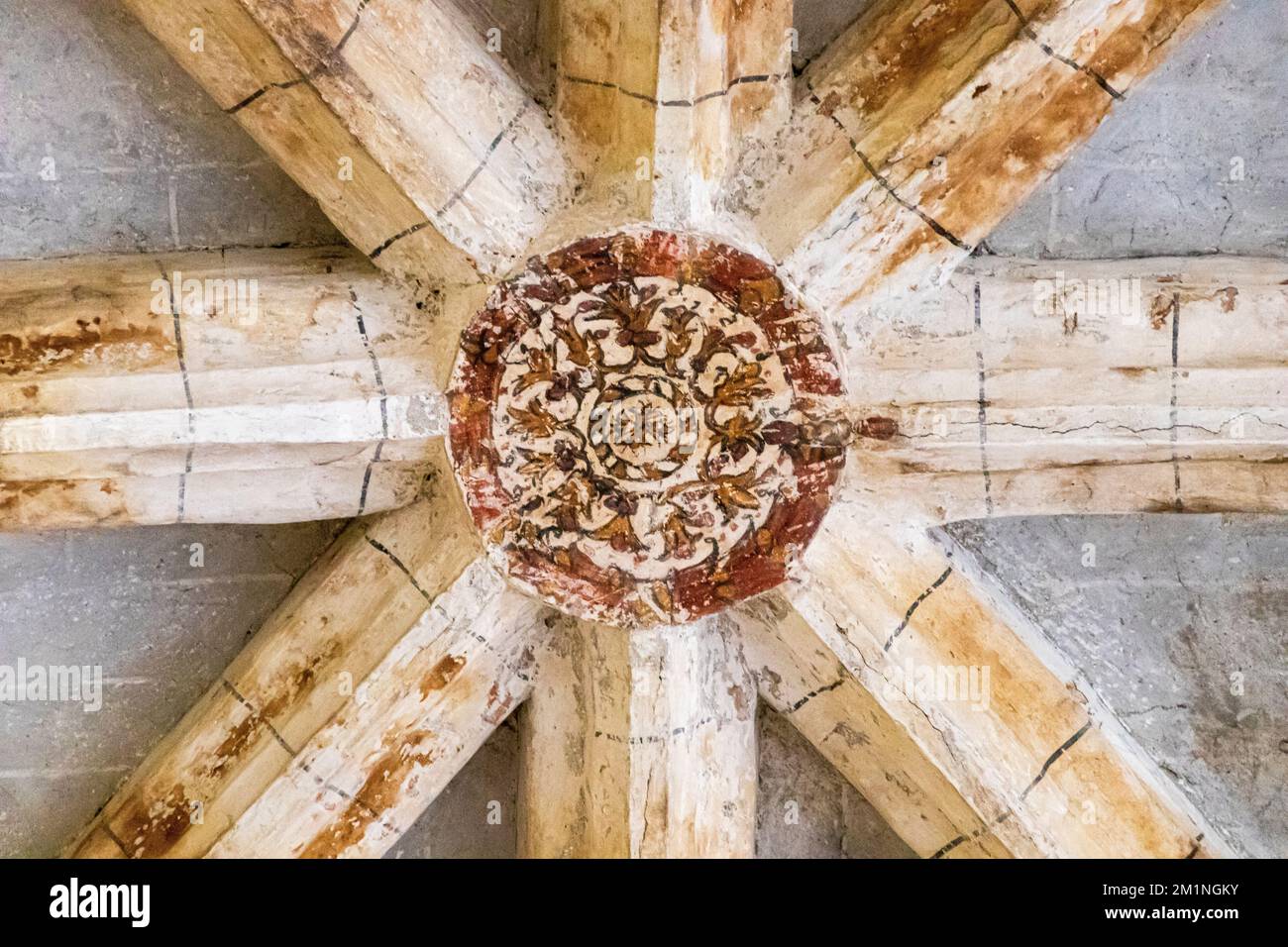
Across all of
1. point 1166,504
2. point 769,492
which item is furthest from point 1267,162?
point 769,492

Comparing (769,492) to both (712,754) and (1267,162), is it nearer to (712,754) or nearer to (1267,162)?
(712,754)

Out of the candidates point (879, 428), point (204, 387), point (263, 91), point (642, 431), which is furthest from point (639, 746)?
point (263, 91)

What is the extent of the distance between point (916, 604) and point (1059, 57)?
58.4 inches

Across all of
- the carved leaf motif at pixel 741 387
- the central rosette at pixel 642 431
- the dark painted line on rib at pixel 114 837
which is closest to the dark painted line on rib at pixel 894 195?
the central rosette at pixel 642 431

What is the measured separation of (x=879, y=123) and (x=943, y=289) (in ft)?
1.61

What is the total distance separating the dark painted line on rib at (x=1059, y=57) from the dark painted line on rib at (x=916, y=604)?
1.33m

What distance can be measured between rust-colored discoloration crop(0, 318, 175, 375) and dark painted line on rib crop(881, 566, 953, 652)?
211 cm

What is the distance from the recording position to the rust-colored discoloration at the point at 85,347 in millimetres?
3244

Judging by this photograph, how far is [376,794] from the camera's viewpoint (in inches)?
137

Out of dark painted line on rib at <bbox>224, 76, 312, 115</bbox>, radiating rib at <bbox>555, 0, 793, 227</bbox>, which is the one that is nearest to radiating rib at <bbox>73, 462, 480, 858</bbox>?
radiating rib at <bbox>555, 0, 793, 227</bbox>

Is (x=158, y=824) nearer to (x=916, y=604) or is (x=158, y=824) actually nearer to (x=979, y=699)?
(x=916, y=604)

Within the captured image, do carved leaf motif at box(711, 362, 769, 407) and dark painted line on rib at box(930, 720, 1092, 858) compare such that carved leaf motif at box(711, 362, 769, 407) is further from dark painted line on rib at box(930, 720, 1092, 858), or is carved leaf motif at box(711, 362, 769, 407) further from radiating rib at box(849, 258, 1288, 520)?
dark painted line on rib at box(930, 720, 1092, 858)

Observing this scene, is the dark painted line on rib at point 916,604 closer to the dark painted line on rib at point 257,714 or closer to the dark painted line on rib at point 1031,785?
the dark painted line on rib at point 1031,785

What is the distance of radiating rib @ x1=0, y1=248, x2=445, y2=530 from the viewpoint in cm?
322
